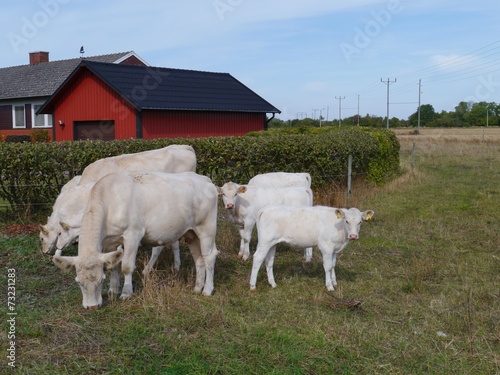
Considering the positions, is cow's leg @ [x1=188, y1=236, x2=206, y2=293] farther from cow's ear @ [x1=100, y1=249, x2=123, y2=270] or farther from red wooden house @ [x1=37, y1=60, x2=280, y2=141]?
red wooden house @ [x1=37, y1=60, x2=280, y2=141]

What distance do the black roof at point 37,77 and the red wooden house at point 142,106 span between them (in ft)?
30.3

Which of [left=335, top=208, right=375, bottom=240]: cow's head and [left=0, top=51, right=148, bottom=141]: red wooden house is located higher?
[left=0, top=51, right=148, bottom=141]: red wooden house

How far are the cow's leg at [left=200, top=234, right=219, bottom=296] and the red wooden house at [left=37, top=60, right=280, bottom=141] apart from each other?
17.0m

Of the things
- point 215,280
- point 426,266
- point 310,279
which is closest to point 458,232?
point 426,266

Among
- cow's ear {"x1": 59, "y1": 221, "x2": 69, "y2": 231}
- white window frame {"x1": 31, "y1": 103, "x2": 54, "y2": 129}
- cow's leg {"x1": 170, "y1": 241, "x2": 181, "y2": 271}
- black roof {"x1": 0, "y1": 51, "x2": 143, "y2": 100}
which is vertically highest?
black roof {"x1": 0, "y1": 51, "x2": 143, "y2": 100}

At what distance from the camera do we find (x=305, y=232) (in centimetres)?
817

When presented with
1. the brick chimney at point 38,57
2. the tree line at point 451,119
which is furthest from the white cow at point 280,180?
the tree line at point 451,119

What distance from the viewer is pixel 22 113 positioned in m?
38.4

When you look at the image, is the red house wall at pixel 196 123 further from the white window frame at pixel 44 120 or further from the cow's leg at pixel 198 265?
the cow's leg at pixel 198 265

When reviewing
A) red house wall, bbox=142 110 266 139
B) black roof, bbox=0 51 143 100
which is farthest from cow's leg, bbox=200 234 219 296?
black roof, bbox=0 51 143 100

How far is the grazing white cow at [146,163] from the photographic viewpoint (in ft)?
32.1

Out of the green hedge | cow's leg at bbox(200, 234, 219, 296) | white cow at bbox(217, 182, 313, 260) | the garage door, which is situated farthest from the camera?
the garage door

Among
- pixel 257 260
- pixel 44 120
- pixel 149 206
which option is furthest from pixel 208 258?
pixel 44 120

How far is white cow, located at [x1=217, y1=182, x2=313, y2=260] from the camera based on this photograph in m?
9.89
